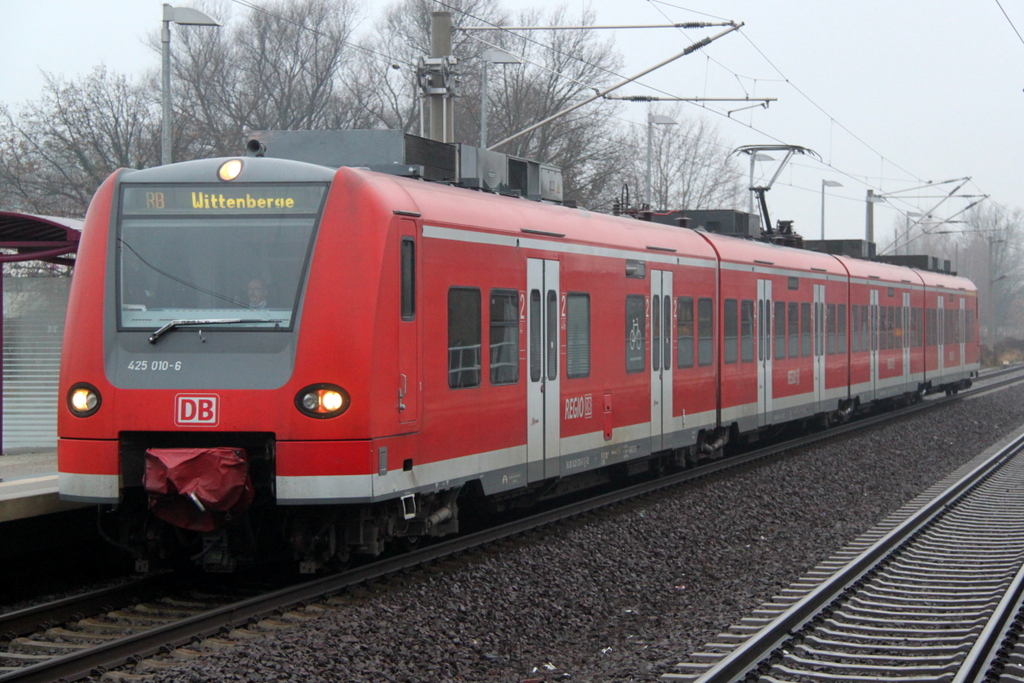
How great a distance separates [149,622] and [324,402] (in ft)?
5.62

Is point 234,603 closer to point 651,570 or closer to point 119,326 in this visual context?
point 119,326

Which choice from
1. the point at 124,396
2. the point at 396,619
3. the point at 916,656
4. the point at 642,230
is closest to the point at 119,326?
the point at 124,396

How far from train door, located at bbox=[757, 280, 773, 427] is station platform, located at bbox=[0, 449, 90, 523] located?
9.74 meters

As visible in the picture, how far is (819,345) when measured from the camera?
19.6 meters

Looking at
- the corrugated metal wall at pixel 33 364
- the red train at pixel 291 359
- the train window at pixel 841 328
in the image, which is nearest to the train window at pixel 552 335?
the red train at pixel 291 359

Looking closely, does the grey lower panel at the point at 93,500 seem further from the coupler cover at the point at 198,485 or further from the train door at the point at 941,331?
the train door at the point at 941,331

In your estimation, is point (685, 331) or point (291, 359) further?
point (685, 331)

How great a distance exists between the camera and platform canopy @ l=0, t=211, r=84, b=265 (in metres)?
10.7

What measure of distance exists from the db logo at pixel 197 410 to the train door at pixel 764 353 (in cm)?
1064

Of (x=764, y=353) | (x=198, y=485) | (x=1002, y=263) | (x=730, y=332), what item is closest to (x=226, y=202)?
(x=198, y=485)

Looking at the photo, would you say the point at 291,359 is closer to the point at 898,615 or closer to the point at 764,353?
the point at 898,615

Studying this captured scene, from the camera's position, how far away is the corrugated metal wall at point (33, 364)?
11938 mm

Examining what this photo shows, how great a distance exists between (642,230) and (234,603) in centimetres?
685

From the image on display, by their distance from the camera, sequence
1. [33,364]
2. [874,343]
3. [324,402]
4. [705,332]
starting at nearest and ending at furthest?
[324,402], [33,364], [705,332], [874,343]
